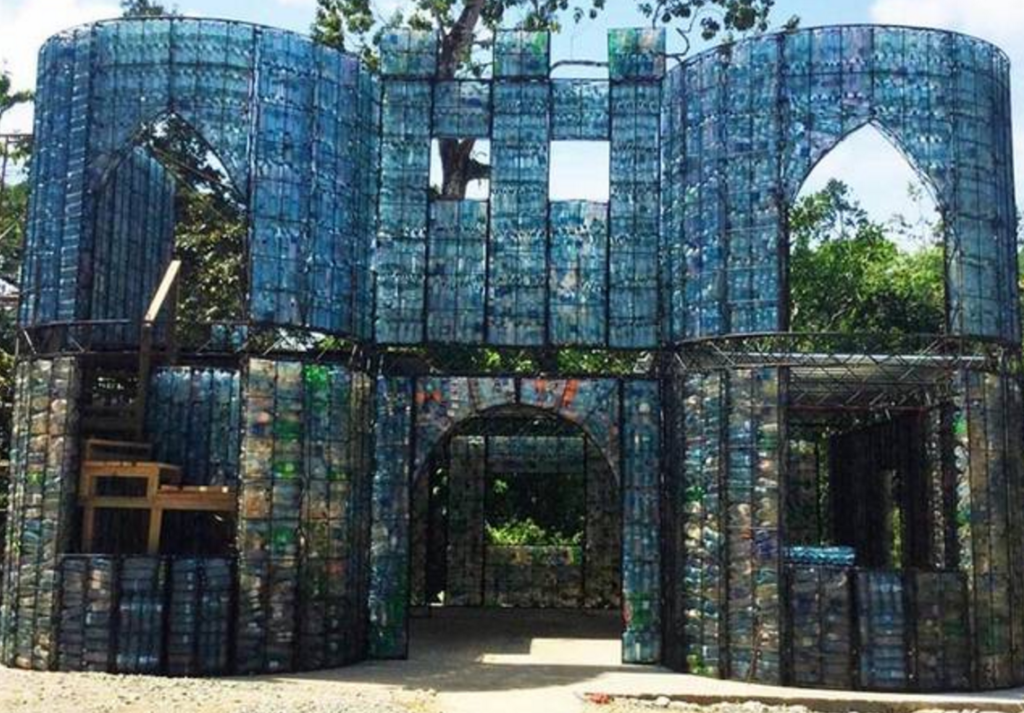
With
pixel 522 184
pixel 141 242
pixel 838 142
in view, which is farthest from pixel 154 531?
pixel 838 142

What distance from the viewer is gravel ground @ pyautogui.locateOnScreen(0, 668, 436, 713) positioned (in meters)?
12.5

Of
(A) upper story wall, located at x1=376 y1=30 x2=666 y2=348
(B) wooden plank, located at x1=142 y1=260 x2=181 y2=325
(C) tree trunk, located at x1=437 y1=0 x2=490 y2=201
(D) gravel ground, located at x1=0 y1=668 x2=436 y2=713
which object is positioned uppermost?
(C) tree trunk, located at x1=437 y1=0 x2=490 y2=201

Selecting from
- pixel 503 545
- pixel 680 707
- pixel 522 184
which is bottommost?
pixel 680 707

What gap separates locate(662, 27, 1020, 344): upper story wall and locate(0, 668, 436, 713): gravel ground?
711 centimetres

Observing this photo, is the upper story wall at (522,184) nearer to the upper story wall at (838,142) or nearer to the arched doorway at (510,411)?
the upper story wall at (838,142)

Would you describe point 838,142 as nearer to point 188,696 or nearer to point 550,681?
point 550,681

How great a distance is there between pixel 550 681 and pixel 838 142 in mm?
8584

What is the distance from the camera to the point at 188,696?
13375 mm

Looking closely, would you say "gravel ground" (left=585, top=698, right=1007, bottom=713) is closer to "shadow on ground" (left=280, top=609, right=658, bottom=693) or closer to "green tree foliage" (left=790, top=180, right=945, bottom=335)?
"shadow on ground" (left=280, top=609, right=658, bottom=693)

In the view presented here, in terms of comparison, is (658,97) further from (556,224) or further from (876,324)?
(876,324)

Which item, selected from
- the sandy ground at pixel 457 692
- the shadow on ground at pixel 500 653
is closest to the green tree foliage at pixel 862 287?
the shadow on ground at pixel 500 653

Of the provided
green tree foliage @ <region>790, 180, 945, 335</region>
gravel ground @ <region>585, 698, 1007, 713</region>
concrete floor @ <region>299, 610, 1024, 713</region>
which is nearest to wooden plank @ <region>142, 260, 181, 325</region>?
concrete floor @ <region>299, 610, 1024, 713</region>

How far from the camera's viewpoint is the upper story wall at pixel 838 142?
54.0 feet

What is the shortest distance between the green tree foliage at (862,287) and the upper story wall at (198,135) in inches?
743
